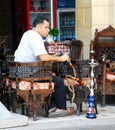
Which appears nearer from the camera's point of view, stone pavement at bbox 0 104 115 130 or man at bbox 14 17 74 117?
A: stone pavement at bbox 0 104 115 130

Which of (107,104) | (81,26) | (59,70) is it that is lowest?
(107,104)

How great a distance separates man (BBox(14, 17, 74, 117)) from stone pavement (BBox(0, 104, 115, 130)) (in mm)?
235

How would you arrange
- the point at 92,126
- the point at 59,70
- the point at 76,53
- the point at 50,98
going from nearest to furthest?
the point at 92,126, the point at 50,98, the point at 59,70, the point at 76,53

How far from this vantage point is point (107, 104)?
9.12 meters

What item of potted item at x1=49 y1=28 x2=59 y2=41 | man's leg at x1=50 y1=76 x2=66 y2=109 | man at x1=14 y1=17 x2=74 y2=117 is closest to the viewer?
man at x1=14 y1=17 x2=74 y2=117

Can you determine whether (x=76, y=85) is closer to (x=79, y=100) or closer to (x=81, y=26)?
(x=79, y=100)

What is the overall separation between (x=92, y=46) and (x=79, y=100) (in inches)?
57.1

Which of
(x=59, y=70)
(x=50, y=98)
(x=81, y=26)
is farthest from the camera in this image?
(x=81, y=26)

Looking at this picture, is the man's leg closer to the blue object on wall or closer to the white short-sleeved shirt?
the white short-sleeved shirt

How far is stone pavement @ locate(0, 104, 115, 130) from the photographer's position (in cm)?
737

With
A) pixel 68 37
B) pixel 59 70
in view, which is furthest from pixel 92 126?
pixel 68 37

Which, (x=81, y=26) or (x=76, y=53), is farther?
(x=81, y=26)

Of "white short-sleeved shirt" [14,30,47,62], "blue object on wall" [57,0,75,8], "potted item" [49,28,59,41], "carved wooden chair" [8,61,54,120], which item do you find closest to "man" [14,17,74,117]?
"white short-sleeved shirt" [14,30,47,62]

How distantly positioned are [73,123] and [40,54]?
1123 mm
